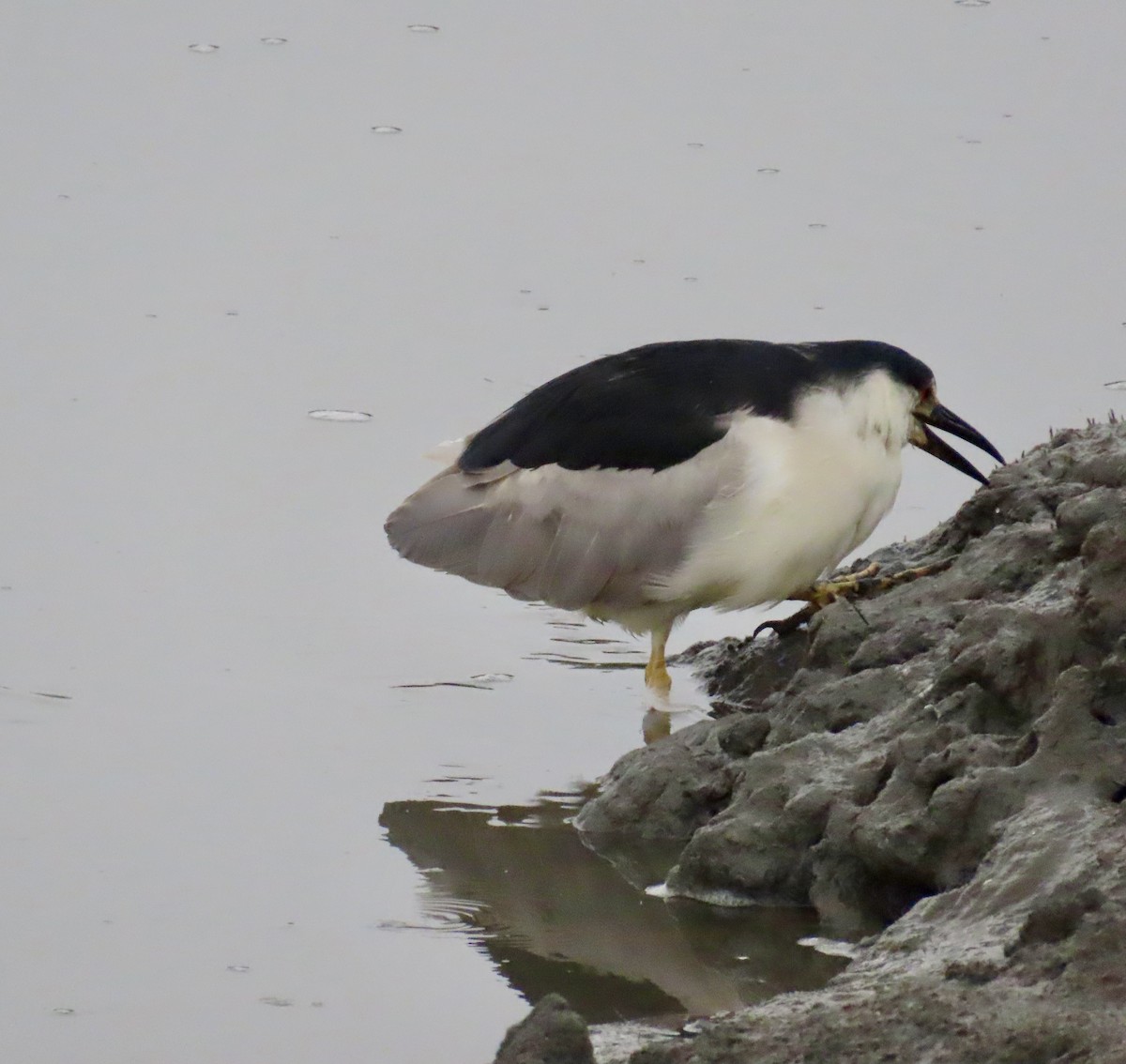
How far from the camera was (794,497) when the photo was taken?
578 centimetres

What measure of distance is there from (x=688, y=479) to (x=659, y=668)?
1.81 ft

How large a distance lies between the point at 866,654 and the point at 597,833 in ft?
2.56

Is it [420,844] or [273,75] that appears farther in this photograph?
[273,75]

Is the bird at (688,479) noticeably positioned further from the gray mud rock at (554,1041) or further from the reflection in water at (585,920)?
the gray mud rock at (554,1041)

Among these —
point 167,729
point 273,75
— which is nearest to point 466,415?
point 167,729

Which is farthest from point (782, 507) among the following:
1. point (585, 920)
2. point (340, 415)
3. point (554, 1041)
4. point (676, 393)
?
point (554, 1041)

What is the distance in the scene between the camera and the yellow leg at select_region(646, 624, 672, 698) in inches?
236

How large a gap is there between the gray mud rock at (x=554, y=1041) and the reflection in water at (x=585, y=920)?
76cm

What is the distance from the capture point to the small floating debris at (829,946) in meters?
4.21

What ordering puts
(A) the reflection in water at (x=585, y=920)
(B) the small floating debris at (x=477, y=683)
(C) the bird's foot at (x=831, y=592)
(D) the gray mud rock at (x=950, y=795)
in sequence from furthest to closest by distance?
(B) the small floating debris at (x=477, y=683)
(C) the bird's foot at (x=831, y=592)
(A) the reflection in water at (x=585, y=920)
(D) the gray mud rock at (x=950, y=795)

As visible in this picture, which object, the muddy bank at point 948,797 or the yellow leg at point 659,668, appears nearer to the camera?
the muddy bank at point 948,797

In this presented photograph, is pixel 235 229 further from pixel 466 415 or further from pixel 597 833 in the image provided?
pixel 597 833

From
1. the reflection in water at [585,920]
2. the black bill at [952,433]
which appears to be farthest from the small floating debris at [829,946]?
the black bill at [952,433]

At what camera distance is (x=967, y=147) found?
32.0ft
